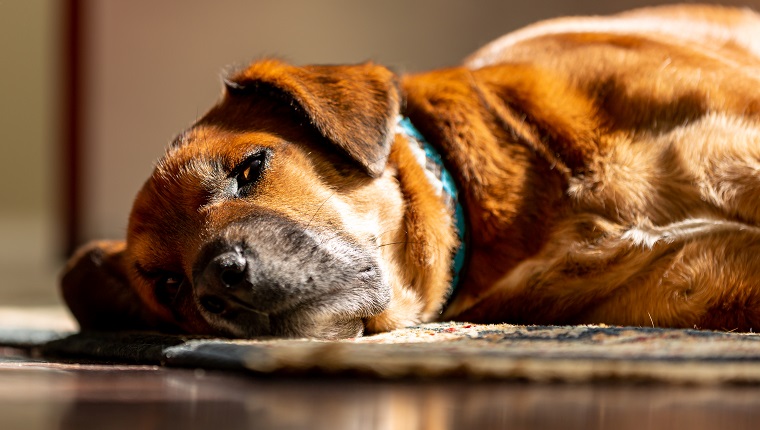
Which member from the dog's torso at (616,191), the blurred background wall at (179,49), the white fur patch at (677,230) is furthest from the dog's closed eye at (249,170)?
the blurred background wall at (179,49)

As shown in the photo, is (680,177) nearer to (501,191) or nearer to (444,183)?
(501,191)

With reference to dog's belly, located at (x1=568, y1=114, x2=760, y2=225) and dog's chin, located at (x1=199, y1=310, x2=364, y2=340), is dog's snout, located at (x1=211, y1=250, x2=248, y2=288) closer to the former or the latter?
dog's chin, located at (x1=199, y1=310, x2=364, y2=340)

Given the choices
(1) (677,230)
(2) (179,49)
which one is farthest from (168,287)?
(2) (179,49)

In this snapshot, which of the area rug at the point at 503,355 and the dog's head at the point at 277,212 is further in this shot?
the dog's head at the point at 277,212

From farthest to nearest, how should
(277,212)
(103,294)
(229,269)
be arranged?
(103,294) → (277,212) → (229,269)

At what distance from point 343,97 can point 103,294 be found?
2.63 feet

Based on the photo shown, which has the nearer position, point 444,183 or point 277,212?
point 277,212

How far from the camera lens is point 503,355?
1.32 m

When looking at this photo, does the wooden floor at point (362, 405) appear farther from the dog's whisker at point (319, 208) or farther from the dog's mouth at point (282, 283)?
the dog's whisker at point (319, 208)

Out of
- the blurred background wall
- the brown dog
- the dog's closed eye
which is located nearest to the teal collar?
the brown dog

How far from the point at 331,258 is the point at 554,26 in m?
1.37

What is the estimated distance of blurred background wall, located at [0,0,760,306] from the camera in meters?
5.70

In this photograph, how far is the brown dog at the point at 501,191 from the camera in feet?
6.05

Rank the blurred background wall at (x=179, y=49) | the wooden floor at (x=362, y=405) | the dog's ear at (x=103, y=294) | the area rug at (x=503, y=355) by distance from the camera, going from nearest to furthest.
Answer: the wooden floor at (x=362, y=405)
the area rug at (x=503, y=355)
the dog's ear at (x=103, y=294)
the blurred background wall at (x=179, y=49)
